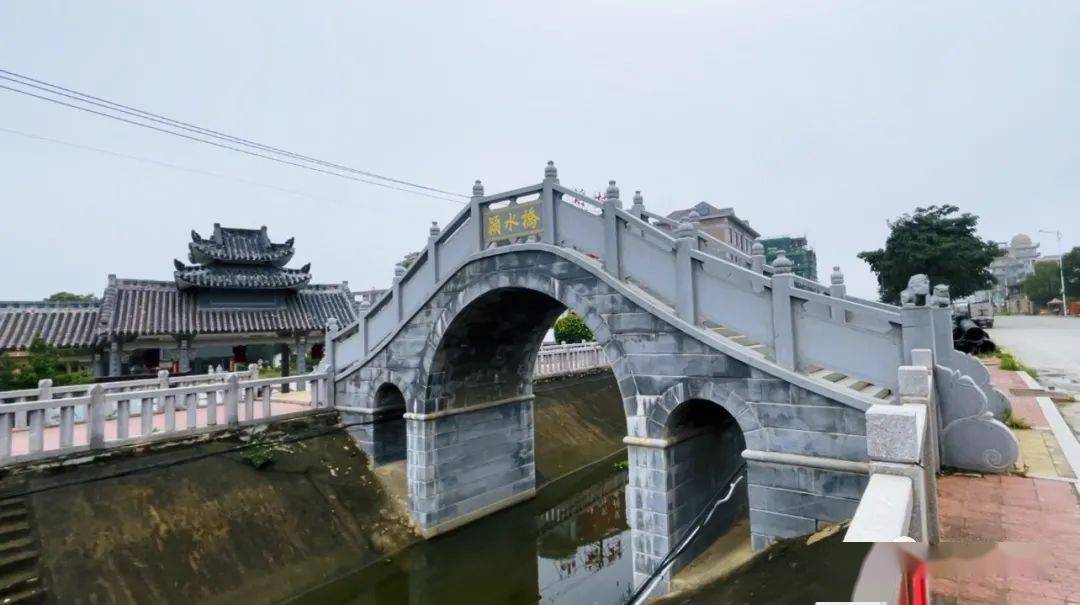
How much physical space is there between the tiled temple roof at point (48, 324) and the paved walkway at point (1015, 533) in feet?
72.8

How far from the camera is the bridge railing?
21.4 feet

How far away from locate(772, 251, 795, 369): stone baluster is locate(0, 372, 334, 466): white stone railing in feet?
31.7

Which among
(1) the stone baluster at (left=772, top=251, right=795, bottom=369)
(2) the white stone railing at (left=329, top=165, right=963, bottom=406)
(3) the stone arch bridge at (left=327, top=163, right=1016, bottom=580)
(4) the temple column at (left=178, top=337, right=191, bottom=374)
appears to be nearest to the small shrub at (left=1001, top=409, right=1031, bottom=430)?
(3) the stone arch bridge at (left=327, top=163, right=1016, bottom=580)

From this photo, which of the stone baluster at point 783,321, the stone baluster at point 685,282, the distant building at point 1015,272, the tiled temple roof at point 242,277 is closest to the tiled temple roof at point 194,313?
the tiled temple roof at point 242,277

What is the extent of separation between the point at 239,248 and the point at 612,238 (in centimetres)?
1995

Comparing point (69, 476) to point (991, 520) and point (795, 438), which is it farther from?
point (991, 520)

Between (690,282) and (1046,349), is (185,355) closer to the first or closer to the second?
(690,282)

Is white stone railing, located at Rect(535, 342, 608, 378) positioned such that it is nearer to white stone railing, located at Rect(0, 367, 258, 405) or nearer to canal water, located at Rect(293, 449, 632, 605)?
canal water, located at Rect(293, 449, 632, 605)

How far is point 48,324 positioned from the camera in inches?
721

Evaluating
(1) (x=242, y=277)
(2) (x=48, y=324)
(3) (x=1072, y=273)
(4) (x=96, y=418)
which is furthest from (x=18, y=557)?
(3) (x=1072, y=273)

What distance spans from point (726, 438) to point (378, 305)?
7728 mm

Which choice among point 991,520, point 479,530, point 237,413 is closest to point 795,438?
point 991,520

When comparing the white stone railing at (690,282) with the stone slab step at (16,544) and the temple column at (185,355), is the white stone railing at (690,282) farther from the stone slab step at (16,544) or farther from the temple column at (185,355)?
the temple column at (185,355)

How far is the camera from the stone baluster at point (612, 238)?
866 cm
